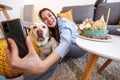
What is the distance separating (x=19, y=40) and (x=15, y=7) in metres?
3.31

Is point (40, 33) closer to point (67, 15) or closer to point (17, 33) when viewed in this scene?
point (17, 33)

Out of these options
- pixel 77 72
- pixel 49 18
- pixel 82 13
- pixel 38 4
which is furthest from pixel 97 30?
pixel 38 4

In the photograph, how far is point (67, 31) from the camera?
689 mm

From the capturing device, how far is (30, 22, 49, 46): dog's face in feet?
2.93

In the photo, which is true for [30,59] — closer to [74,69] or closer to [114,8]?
[74,69]

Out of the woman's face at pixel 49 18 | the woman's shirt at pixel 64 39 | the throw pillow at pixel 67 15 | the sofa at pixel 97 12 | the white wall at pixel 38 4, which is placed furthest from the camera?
the white wall at pixel 38 4

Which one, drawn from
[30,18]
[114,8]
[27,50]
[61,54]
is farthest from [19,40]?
[30,18]

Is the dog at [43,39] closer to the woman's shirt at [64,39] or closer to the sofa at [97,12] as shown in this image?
the woman's shirt at [64,39]

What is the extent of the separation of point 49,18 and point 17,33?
0.49 m

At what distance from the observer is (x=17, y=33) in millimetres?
371

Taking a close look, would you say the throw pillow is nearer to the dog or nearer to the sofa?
the sofa

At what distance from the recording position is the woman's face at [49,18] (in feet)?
2.75

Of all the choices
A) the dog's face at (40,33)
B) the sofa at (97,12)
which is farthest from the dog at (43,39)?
the sofa at (97,12)

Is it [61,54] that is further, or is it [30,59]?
[61,54]
